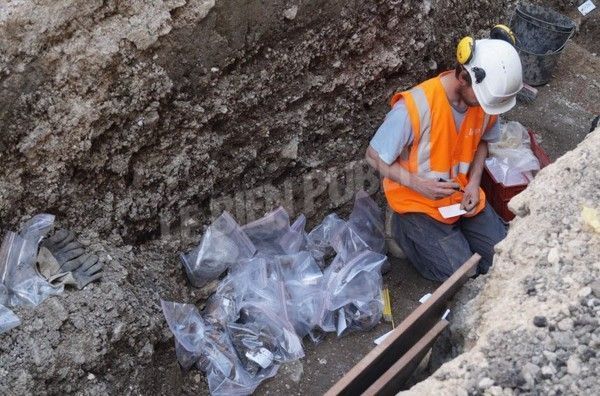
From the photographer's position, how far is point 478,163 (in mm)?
3932

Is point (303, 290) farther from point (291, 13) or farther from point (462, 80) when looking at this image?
point (291, 13)

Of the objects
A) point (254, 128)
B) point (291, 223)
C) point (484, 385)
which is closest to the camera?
point (484, 385)

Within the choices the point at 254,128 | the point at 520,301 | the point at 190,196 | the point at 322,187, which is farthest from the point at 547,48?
the point at 520,301

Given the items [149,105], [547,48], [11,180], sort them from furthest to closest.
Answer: [547,48], [149,105], [11,180]

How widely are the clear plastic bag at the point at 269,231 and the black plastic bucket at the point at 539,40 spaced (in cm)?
282

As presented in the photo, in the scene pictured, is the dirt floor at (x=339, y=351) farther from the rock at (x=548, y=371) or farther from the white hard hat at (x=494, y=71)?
the rock at (x=548, y=371)

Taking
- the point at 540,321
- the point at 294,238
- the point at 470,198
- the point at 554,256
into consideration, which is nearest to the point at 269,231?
the point at 294,238

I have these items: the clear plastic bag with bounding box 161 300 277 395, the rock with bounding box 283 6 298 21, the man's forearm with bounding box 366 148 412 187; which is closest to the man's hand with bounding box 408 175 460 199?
the man's forearm with bounding box 366 148 412 187

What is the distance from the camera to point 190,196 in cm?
367

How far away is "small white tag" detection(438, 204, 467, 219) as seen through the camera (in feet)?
12.4

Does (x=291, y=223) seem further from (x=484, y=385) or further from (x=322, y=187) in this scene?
(x=484, y=385)

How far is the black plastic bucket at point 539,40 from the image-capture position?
5.55 meters

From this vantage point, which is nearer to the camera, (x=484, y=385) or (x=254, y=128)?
(x=484, y=385)

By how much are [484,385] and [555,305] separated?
348 millimetres
